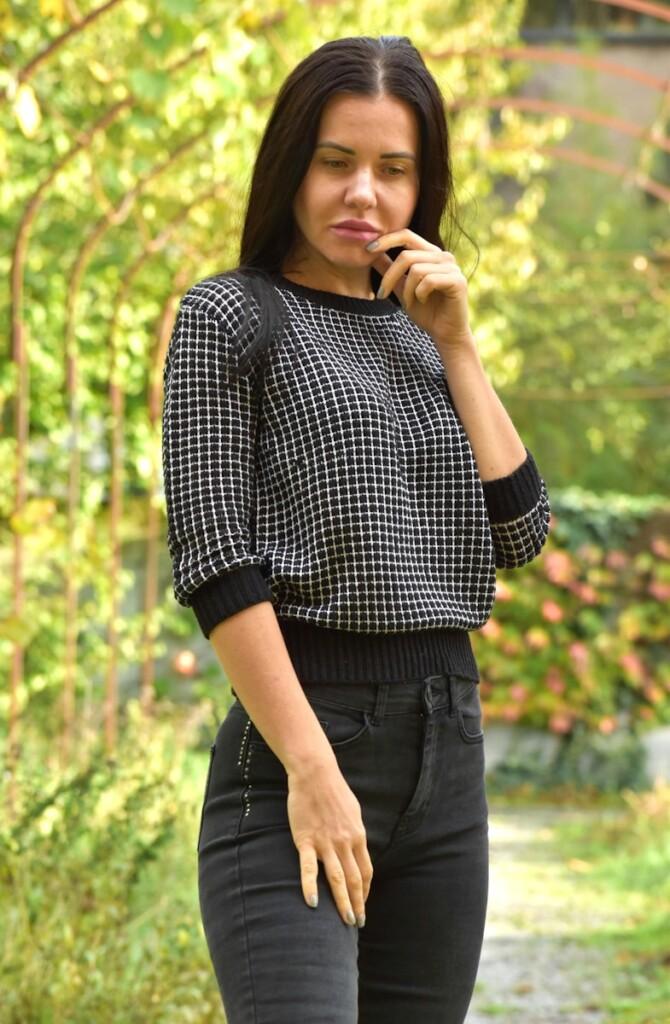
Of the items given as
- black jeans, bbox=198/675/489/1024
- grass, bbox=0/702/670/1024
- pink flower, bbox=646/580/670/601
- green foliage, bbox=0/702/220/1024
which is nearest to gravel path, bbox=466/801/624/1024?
grass, bbox=0/702/670/1024

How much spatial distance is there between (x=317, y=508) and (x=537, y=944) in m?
3.73

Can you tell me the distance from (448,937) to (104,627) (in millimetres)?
6174

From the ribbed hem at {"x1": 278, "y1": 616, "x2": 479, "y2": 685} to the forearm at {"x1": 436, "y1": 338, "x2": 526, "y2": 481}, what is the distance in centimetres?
25

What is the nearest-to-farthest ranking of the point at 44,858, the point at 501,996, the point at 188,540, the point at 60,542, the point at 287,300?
1. the point at 188,540
2. the point at 287,300
3. the point at 44,858
4. the point at 501,996
5. the point at 60,542

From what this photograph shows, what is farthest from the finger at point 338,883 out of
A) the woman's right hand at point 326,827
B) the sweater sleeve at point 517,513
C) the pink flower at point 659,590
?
the pink flower at point 659,590

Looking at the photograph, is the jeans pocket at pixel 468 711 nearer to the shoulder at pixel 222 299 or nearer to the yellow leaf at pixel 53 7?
the shoulder at pixel 222 299

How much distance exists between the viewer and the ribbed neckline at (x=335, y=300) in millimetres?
2039

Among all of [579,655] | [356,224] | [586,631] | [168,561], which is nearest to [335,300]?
[356,224]

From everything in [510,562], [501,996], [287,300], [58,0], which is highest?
[58,0]

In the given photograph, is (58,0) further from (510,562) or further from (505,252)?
(505,252)

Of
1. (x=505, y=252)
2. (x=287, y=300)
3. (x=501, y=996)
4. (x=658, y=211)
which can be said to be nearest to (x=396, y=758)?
(x=287, y=300)

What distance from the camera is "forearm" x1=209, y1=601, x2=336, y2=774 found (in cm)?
175

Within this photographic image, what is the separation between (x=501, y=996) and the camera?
4.56m

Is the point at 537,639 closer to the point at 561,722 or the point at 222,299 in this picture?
the point at 561,722
